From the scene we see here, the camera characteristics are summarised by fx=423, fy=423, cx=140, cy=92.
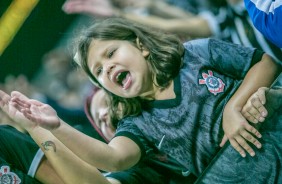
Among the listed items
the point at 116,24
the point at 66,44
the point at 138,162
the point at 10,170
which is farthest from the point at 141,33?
the point at 10,170

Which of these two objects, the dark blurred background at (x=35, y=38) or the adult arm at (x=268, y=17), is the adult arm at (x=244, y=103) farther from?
the dark blurred background at (x=35, y=38)

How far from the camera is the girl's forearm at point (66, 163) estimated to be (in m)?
0.97

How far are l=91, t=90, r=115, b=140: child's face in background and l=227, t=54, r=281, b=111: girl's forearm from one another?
290mm

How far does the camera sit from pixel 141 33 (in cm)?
103

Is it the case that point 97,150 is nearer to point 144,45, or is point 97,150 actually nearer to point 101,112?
point 101,112

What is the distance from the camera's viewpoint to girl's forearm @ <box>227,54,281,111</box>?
1.00 metres

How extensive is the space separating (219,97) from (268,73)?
13 cm

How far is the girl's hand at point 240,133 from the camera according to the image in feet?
3.20

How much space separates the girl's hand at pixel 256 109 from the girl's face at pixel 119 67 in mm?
241

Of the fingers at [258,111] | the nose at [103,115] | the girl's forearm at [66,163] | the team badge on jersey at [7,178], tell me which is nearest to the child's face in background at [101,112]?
the nose at [103,115]

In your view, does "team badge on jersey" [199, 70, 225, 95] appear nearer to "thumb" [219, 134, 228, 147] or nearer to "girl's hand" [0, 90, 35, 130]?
"thumb" [219, 134, 228, 147]

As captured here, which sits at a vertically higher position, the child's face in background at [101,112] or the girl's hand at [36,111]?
the child's face in background at [101,112]

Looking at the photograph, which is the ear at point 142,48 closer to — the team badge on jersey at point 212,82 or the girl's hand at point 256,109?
the team badge on jersey at point 212,82

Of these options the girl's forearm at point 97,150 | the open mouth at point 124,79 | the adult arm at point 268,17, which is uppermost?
the adult arm at point 268,17
